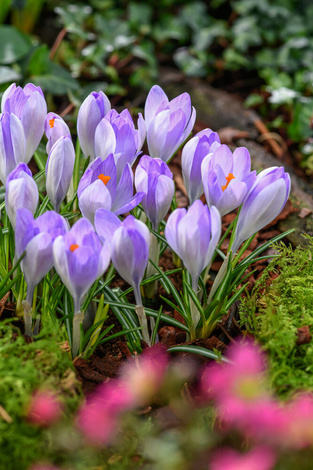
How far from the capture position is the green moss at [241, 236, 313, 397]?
1.03m

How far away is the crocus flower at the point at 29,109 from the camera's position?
1.17m

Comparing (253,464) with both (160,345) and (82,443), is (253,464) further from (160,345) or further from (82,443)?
(160,345)

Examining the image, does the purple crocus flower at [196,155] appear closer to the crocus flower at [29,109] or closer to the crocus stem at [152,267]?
the crocus stem at [152,267]

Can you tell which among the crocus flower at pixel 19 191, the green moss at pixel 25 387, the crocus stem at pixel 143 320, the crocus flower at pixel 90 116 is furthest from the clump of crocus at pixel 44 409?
the crocus flower at pixel 90 116

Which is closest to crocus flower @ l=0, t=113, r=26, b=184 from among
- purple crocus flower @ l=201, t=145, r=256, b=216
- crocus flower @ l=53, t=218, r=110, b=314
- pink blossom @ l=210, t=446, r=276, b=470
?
crocus flower @ l=53, t=218, r=110, b=314

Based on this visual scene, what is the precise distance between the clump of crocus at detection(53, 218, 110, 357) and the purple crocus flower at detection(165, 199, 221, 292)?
14 cm

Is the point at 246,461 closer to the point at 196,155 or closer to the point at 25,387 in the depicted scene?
the point at 25,387

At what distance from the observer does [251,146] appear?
223cm

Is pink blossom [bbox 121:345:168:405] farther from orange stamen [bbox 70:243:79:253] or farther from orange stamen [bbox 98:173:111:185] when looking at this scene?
orange stamen [bbox 98:173:111:185]

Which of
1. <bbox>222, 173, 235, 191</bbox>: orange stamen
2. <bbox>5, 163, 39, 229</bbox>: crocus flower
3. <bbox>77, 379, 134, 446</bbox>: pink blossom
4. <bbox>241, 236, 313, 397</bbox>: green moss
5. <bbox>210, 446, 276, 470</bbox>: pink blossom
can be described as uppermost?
<bbox>5, 163, 39, 229</bbox>: crocus flower

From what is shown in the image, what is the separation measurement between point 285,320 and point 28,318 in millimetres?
546

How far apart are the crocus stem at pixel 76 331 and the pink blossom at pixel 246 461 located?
0.38 m

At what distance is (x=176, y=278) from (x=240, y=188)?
493mm

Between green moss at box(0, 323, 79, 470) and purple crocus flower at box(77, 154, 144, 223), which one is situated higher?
purple crocus flower at box(77, 154, 144, 223)
